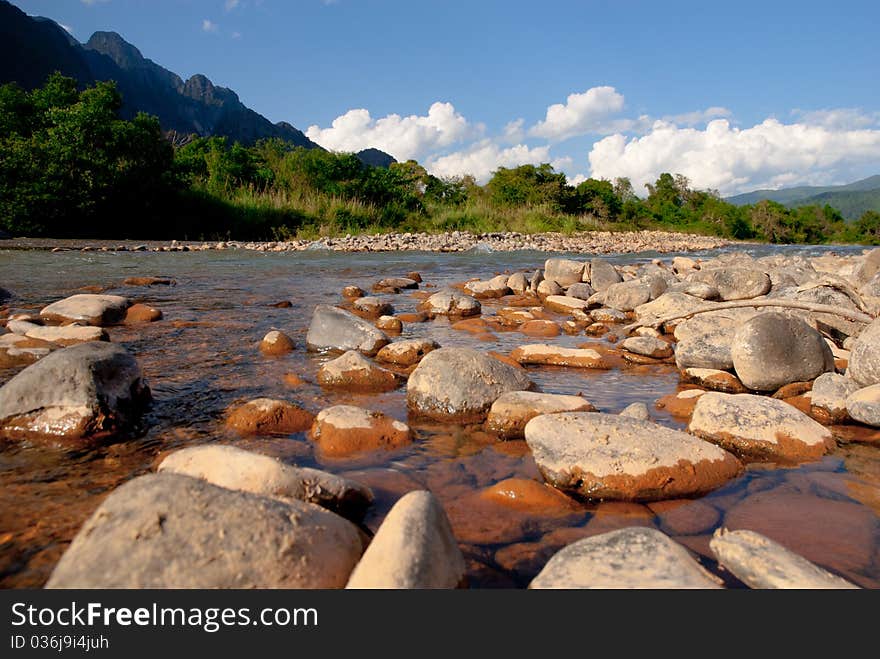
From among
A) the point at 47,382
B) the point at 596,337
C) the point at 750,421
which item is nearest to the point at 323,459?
the point at 47,382

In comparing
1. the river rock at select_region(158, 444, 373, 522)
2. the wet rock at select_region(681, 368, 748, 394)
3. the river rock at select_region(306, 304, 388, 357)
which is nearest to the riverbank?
the river rock at select_region(306, 304, 388, 357)

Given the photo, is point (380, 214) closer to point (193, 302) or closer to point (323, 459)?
point (193, 302)

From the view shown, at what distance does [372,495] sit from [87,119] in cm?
2627

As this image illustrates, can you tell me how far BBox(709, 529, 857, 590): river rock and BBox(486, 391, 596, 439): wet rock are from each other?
140 centimetres

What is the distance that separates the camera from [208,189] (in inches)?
1095

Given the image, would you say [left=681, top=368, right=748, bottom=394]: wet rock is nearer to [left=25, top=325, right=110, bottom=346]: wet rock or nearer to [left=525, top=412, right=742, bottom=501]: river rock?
[left=525, top=412, right=742, bottom=501]: river rock

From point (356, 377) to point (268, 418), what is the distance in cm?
97

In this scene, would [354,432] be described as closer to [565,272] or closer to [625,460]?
[625,460]

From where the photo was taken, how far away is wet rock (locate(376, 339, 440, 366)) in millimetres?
4695

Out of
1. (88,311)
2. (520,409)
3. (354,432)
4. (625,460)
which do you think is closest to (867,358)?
(625,460)

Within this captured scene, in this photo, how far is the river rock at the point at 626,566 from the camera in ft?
5.10

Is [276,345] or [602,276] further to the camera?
[602,276]

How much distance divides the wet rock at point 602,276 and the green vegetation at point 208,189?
61.4ft

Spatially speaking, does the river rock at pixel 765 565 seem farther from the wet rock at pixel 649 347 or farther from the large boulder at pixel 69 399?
the wet rock at pixel 649 347
